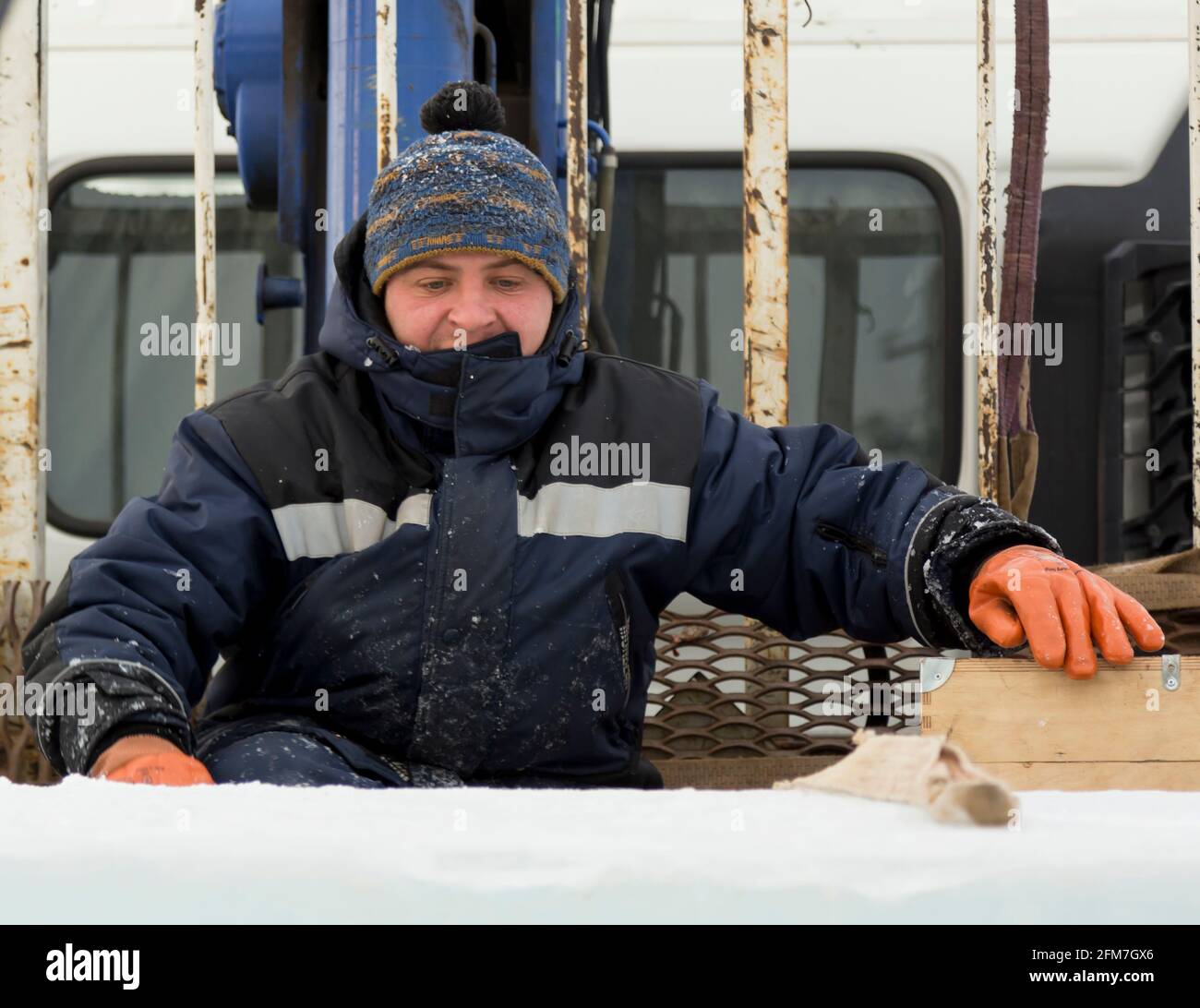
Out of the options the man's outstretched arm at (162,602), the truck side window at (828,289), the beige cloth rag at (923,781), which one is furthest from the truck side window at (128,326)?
the beige cloth rag at (923,781)

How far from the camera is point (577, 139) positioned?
97.3 inches

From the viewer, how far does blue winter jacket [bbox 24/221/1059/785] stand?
65.7 inches

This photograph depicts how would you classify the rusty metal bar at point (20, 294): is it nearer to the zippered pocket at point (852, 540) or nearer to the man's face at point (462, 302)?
the man's face at point (462, 302)

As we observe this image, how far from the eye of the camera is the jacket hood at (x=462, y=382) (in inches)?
68.9

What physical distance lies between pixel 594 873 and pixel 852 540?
114cm

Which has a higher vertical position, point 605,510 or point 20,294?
point 20,294

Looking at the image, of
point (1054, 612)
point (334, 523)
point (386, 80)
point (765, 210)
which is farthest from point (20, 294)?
point (1054, 612)

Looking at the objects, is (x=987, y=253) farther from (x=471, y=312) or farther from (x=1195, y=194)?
(x=471, y=312)

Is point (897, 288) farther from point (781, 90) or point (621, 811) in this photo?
point (621, 811)

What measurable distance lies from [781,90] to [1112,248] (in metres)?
1.23

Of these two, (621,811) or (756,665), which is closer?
(621,811)

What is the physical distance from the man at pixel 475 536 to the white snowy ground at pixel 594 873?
80 cm

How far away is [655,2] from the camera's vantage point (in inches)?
130
